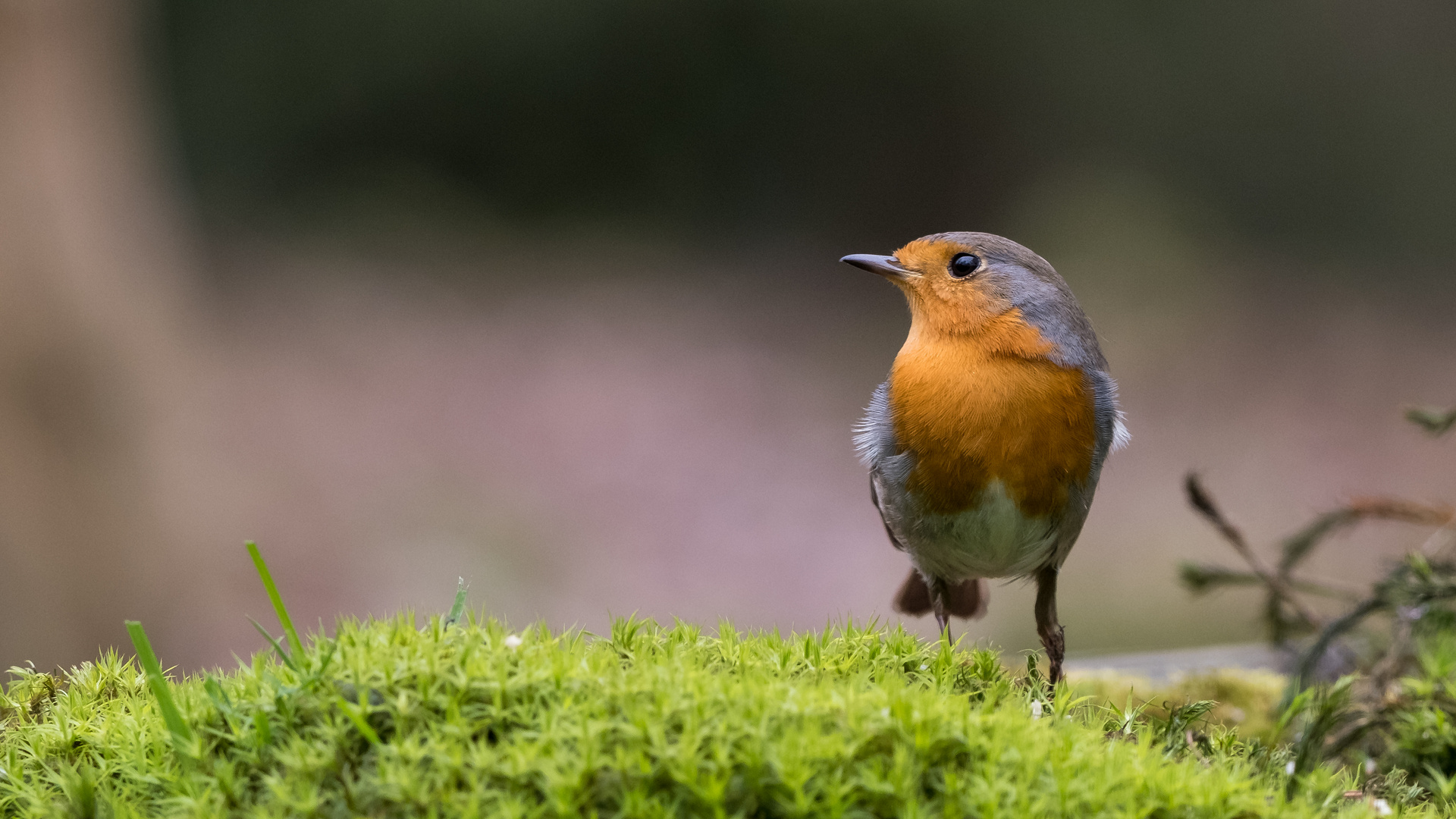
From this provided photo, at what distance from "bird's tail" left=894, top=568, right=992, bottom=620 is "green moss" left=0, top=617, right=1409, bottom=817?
2185mm

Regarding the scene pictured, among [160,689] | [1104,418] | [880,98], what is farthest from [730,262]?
[160,689]

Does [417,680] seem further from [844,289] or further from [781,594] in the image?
[844,289]

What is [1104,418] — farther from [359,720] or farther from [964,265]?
[359,720]

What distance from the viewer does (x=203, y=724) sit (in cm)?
202

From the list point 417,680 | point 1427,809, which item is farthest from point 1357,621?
point 417,680

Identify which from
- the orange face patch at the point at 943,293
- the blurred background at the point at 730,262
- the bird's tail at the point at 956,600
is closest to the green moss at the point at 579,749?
the orange face patch at the point at 943,293

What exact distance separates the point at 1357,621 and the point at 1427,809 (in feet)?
3.18

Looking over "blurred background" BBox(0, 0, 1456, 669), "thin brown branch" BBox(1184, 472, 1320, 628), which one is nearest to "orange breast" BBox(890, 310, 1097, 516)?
"thin brown branch" BBox(1184, 472, 1320, 628)

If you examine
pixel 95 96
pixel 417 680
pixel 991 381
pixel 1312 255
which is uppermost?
pixel 95 96

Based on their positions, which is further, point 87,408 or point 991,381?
point 87,408

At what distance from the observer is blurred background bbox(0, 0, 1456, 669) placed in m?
9.02

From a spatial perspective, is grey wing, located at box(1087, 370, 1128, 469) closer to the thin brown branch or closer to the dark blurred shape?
the thin brown branch

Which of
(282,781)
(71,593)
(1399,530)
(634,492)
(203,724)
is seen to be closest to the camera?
(282,781)

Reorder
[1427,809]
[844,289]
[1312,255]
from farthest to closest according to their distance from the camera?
[844,289] < [1312,255] < [1427,809]
